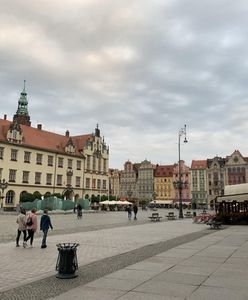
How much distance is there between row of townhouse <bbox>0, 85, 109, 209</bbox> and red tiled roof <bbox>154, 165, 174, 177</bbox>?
173 feet

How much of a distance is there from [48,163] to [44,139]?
6.02 meters

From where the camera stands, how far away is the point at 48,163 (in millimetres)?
79250

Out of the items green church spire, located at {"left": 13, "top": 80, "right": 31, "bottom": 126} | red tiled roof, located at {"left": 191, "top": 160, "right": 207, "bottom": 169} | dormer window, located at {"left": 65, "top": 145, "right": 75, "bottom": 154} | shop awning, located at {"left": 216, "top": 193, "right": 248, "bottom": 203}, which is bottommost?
shop awning, located at {"left": 216, "top": 193, "right": 248, "bottom": 203}

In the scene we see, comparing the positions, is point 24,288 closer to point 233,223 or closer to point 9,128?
point 233,223

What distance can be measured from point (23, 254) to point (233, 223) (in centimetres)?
2303

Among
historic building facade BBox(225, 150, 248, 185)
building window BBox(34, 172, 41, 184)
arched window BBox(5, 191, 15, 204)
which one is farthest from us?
historic building facade BBox(225, 150, 248, 185)

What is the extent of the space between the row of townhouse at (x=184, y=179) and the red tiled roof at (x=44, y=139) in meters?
47.4

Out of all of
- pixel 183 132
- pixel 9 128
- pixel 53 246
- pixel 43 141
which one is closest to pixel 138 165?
pixel 43 141

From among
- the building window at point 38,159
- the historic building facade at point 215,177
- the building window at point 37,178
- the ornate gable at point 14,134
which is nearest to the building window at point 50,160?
the building window at point 38,159

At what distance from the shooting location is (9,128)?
7119cm

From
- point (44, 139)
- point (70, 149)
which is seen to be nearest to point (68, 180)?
point (70, 149)

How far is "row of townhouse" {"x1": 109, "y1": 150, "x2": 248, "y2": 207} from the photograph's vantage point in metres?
125

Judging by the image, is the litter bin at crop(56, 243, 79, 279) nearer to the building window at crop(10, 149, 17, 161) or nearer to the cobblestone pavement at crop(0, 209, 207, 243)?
the cobblestone pavement at crop(0, 209, 207, 243)

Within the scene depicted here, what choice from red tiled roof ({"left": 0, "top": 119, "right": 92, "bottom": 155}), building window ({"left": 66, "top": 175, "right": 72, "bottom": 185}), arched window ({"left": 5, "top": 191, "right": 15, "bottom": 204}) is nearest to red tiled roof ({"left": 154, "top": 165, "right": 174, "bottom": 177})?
red tiled roof ({"left": 0, "top": 119, "right": 92, "bottom": 155})
